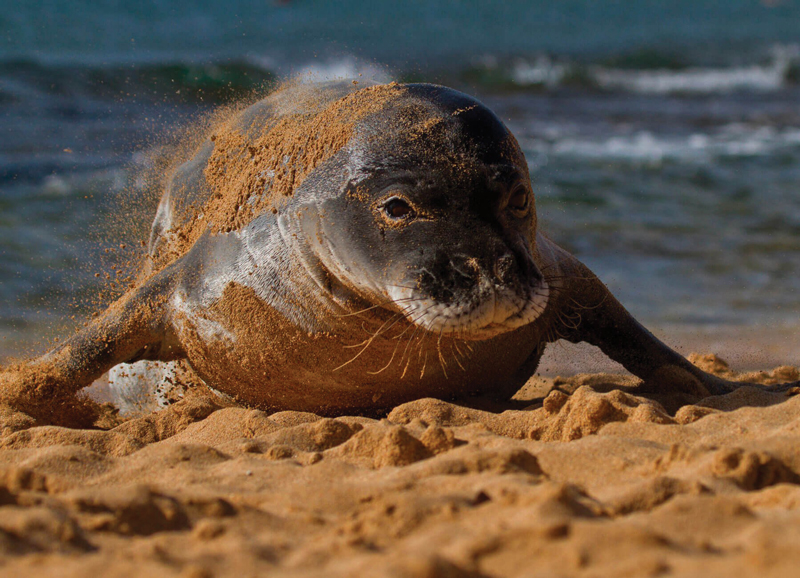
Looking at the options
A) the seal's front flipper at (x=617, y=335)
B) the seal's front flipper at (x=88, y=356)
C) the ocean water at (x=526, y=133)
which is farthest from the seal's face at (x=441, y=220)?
the ocean water at (x=526, y=133)

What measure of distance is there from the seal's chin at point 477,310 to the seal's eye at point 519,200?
389 millimetres

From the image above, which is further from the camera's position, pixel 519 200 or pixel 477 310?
pixel 519 200

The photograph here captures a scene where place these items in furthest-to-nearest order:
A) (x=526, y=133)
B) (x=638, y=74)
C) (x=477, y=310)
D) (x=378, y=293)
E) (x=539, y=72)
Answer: (x=638, y=74)
(x=539, y=72)
(x=526, y=133)
(x=378, y=293)
(x=477, y=310)

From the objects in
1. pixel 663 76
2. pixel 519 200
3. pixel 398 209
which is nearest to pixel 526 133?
pixel 663 76

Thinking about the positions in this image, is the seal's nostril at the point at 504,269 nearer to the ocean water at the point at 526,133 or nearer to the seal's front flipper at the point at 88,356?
the seal's front flipper at the point at 88,356

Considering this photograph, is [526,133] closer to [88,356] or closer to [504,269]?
[88,356]

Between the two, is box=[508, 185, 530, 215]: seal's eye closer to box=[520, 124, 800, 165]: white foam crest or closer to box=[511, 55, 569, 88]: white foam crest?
box=[520, 124, 800, 165]: white foam crest

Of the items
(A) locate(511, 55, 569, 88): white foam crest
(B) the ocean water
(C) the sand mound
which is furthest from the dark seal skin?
(A) locate(511, 55, 569, 88): white foam crest

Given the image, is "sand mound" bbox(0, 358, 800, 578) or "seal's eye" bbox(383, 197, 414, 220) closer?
"sand mound" bbox(0, 358, 800, 578)

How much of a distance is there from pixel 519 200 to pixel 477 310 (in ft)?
2.09

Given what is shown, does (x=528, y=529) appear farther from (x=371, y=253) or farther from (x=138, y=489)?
(x=371, y=253)

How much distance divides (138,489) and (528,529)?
42.8 inches

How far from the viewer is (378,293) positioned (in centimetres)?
376

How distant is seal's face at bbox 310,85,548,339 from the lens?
3480mm
